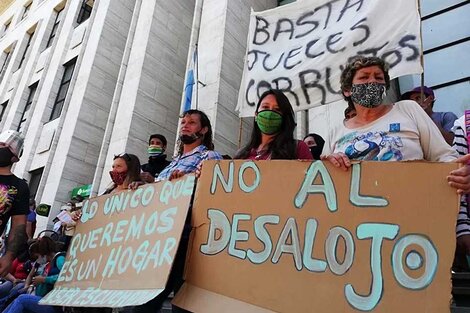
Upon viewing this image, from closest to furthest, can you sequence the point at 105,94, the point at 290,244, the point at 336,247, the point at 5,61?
1. the point at 336,247
2. the point at 290,244
3. the point at 105,94
4. the point at 5,61

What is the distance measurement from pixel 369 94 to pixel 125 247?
1799 mm

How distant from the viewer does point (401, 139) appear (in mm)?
2123

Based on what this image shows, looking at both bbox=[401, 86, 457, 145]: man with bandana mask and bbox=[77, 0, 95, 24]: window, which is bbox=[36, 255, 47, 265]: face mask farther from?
bbox=[77, 0, 95, 24]: window

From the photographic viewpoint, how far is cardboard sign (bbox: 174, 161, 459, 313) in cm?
164

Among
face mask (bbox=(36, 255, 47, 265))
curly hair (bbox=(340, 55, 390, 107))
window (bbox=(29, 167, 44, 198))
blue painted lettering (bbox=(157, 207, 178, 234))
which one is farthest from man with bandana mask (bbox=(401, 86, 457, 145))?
window (bbox=(29, 167, 44, 198))

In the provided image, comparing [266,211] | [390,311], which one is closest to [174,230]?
[266,211]

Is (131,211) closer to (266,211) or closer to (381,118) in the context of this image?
(266,211)

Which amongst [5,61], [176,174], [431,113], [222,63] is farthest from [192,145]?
[5,61]

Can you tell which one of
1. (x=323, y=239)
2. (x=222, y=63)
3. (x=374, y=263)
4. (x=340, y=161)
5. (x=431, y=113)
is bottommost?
Answer: (x=374, y=263)

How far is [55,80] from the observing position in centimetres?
1314

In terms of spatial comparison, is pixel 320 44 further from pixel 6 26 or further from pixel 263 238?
pixel 6 26

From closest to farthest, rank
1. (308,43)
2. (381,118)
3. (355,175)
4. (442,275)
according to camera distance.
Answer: (442,275), (355,175), (381,118), (308,43)

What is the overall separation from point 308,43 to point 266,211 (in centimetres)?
326

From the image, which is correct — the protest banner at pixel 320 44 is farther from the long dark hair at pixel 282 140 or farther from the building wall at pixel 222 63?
the building wall at pixel 222 63
